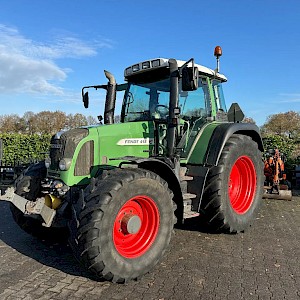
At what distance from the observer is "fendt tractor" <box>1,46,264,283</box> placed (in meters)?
3.69

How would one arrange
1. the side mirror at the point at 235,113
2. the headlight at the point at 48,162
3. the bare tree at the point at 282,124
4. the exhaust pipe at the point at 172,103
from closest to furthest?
the headlight at the point at 48,162
the exhaust pipe at the point at 172,103
the side mirror at the point at 235,113
the bare tree at the point at 282,124

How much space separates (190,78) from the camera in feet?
14.9

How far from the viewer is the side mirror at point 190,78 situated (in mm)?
4504

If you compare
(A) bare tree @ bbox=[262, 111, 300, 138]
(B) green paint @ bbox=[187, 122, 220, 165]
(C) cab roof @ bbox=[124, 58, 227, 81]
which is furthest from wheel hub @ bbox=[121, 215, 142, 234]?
(A) bare tree @ bbox=[262, 111, 300, 138]

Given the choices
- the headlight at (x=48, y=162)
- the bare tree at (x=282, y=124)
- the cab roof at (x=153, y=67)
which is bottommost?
the headlight at (x=48, y=162)

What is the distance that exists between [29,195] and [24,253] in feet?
2.66

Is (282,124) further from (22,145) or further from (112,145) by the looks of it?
(112,145)

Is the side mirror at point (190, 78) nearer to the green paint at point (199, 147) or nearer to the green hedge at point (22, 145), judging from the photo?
the green paint at point (199, 147)

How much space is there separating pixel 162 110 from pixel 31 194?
2.29 metres

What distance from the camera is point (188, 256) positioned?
4652mm

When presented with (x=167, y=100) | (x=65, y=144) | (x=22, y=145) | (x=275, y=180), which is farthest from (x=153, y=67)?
(x=22, y=145)

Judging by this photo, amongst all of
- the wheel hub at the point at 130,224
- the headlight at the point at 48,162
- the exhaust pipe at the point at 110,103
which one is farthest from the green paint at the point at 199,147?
the headlight at the point at 48,162

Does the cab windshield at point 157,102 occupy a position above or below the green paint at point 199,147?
above

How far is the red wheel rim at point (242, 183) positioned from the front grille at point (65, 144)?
2.90m
